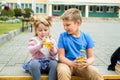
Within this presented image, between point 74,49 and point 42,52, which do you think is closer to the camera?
point 74,49

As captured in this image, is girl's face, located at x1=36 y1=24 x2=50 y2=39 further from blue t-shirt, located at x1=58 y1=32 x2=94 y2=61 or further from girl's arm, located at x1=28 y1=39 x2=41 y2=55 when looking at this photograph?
blue t-shirt, located at x1=58 y1=32 x2=94 y2=61

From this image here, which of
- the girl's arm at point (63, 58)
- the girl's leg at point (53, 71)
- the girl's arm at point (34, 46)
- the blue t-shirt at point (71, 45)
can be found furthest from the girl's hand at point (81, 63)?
the girl's arm at point (34, 46)

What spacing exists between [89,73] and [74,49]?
0.47m

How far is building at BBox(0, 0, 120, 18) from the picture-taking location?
71.6m

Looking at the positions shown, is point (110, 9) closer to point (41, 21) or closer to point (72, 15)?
point (41, 21)

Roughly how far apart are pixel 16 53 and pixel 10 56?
2.42 ft

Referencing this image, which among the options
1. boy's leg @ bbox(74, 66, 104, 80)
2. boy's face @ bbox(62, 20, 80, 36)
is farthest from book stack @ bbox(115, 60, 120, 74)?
boy's face @ bbox(62, 20, 80, 36)

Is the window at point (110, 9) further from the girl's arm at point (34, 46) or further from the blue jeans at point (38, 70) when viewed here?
the blue jeans at point (38, 70)

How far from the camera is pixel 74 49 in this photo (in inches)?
229

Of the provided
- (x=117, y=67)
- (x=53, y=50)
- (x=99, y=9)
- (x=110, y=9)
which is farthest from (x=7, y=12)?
(x=110, y=9)

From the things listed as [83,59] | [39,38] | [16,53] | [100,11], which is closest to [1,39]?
[16,53]

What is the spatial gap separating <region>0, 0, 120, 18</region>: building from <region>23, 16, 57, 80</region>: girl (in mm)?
64450

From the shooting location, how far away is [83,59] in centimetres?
553

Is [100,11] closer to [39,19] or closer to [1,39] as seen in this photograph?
Result: [1,39]
